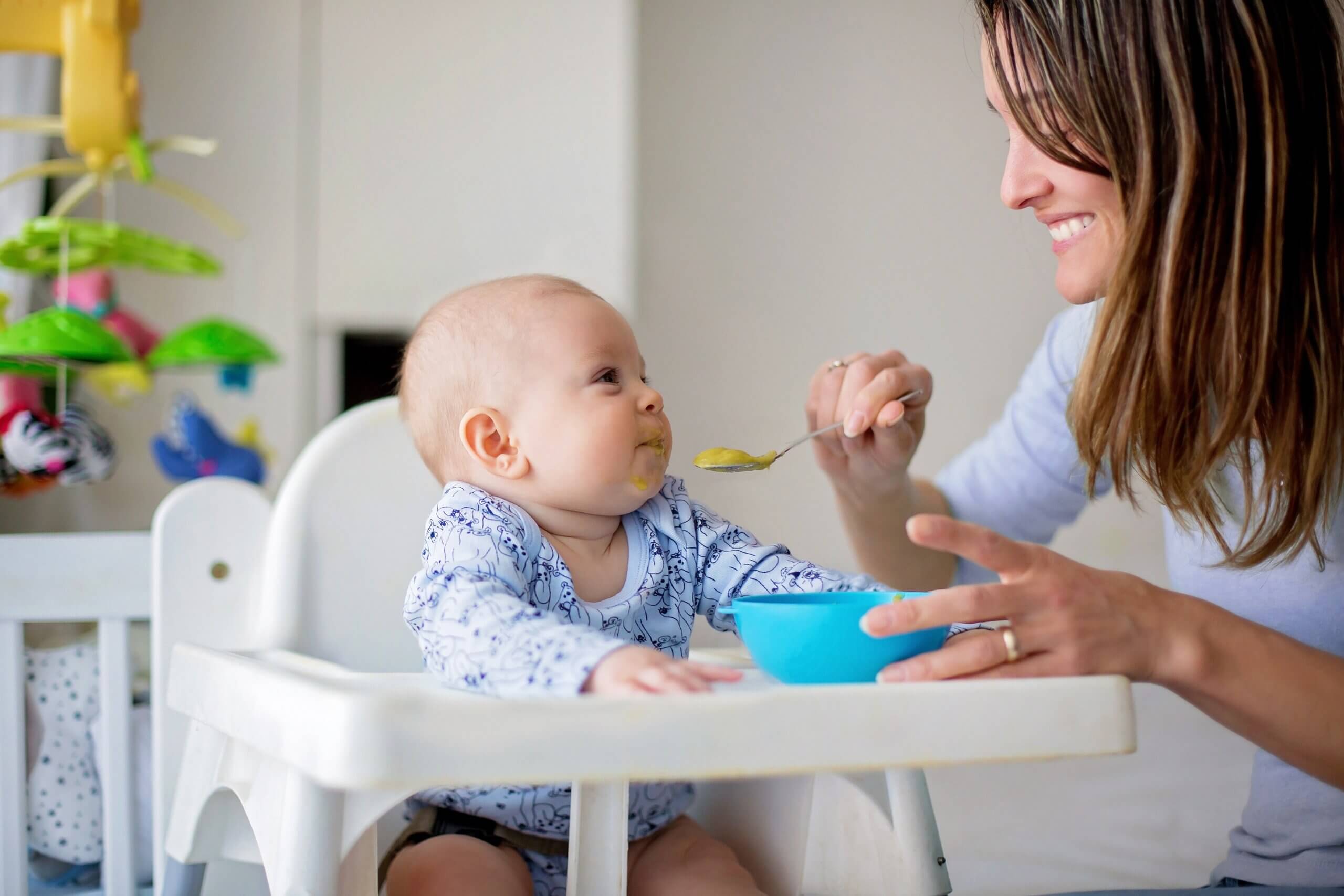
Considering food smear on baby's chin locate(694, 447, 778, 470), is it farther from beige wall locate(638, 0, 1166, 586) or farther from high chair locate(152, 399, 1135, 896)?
beige wall locate(638, 0, 1166, 586)

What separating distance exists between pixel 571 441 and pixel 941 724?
37 cm

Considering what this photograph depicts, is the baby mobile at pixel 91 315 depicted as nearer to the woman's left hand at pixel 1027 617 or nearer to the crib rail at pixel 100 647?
the crib rail at pixel 100 647

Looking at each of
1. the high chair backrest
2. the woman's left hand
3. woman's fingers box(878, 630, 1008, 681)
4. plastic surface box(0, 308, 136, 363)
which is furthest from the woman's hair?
plastic surface box(0, 308, 136, 363)

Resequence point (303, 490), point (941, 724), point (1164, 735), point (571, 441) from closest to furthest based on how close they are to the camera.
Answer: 1. point (941, 724)
2. point (571, 441)
3. point (303, 490)
4. point (1164, 735)

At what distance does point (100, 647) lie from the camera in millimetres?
1094

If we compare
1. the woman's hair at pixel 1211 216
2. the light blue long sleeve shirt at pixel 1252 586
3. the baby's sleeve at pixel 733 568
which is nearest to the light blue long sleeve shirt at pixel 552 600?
the baby's sleeve at pixel 733 568

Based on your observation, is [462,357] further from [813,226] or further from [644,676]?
[813,226]

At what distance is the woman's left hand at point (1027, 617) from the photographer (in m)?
0.64

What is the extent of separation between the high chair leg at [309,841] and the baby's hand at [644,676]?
0.17 meters

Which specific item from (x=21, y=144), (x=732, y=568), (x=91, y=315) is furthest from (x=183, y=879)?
(x=21, y=144)

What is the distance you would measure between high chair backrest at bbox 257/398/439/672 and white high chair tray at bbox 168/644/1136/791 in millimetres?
421

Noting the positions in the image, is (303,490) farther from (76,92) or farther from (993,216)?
(993,216)

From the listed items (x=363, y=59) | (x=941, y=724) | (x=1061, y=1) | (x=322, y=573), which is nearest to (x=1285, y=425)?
(x=1061, y=1)

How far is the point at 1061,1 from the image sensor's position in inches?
34.4
